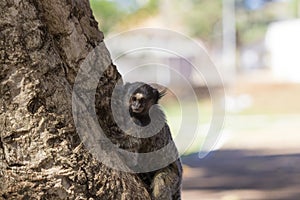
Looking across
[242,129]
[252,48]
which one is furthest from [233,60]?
[242,129]

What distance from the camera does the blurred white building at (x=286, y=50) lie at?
103ft

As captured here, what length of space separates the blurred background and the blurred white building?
0.04 metres

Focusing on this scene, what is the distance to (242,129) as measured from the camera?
17016 mm

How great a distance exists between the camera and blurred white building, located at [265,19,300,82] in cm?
3148

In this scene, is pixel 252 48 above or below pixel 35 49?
above

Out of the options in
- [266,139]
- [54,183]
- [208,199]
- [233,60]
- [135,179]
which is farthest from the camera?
[233,60]

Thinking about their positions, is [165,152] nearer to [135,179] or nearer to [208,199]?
[135,179]

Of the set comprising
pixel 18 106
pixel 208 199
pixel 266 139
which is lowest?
pixel 18 106

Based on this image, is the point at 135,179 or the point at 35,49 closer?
the point at 35,49

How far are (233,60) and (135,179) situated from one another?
38604 mm

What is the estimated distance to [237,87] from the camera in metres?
30.4

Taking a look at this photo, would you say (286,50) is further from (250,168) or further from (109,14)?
(250,168)

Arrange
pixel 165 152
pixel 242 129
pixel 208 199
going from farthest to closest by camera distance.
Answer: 1. pixel 242 129
2. pixel 208 199
3. pixel 165 152

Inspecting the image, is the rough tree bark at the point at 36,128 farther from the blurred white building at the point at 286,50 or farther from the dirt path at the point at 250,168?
the blurred white building at the point at 286,50
